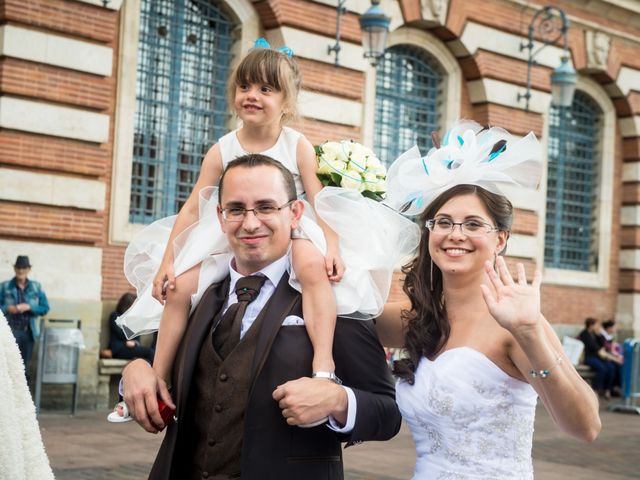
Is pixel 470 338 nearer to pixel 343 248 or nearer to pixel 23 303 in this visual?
pixel 343 248

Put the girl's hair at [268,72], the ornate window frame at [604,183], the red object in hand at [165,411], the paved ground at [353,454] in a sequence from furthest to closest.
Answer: the ornate window frame at [604,183], the paved ground at [353,454], the girl's hair at [268,72], the red object in hand at [165,411]

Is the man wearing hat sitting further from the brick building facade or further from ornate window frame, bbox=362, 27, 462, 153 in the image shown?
ornate window frame, bbox=362, 27, 462, 153

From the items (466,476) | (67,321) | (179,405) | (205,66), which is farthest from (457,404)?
(205,66)

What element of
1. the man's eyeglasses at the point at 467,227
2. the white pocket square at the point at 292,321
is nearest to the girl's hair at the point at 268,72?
the man's eyeglasses at the point at 467,227

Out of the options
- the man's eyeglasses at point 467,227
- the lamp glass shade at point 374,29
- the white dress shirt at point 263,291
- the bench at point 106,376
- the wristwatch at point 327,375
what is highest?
the lamp glass shade at point 374,29

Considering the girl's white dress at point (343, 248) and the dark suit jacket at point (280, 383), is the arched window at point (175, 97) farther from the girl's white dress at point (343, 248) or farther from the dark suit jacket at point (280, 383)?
the dark suit jacket at point (280, 383)

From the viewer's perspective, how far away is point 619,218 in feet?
67.1

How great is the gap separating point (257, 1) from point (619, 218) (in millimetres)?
9126

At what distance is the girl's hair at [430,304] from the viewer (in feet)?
12.6

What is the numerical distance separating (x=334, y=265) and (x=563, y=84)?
13471 millimetres

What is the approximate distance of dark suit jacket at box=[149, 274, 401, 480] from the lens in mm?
3361

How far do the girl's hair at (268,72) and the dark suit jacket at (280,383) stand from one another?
1174 mm

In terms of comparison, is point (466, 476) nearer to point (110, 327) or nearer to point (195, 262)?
point (195, 262)

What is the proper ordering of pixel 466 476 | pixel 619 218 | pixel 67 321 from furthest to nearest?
pixel 619 218 < pixel 67 321 < pixel 466 476
